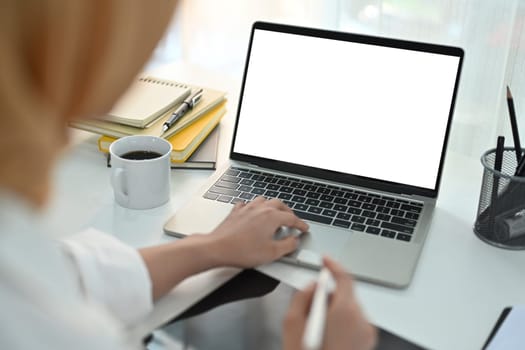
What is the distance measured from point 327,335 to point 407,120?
0.44m

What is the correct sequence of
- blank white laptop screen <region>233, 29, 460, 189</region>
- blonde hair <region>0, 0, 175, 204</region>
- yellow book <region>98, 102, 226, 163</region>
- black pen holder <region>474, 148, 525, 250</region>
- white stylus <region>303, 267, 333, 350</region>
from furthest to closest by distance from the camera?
yellow book <region>98, 102, 226, 163</region>
blank white laptop screen <region>233, 29, 460, 189</region>
black pen holder <region>474, 148, 525, 250</region>
white stylus <region>303, 267, 333, 350</region>
blonde hair <region>0, 0, 175, 204</region>

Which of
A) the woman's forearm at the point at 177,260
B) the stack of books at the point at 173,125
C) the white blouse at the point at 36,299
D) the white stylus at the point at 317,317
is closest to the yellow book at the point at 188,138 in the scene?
the stack of books at the point at 173,125

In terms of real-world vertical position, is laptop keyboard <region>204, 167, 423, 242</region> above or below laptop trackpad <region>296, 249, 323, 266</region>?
above

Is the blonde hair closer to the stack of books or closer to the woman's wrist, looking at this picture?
the woman's wrist

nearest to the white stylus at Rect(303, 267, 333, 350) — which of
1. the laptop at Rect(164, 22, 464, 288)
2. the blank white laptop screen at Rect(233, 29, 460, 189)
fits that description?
the laptop at Rect(164, 22, 464, 288)

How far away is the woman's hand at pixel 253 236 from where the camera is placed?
0.90 m

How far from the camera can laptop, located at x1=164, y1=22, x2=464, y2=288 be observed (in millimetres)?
1022

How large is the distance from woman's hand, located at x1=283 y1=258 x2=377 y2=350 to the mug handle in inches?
16.3

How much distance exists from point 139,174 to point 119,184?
0.04 metres

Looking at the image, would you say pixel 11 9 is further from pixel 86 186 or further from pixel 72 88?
pixel 86 186

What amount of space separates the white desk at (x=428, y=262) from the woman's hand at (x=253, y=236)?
24mm

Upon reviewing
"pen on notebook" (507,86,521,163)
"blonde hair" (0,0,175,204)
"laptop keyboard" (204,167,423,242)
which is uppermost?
"blonde hair" (0,0,175,204)

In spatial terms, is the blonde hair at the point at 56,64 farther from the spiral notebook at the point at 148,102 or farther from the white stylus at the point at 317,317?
the spiral notebook at the point at 148,102

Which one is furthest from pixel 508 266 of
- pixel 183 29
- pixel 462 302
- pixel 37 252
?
pixel 183 29
